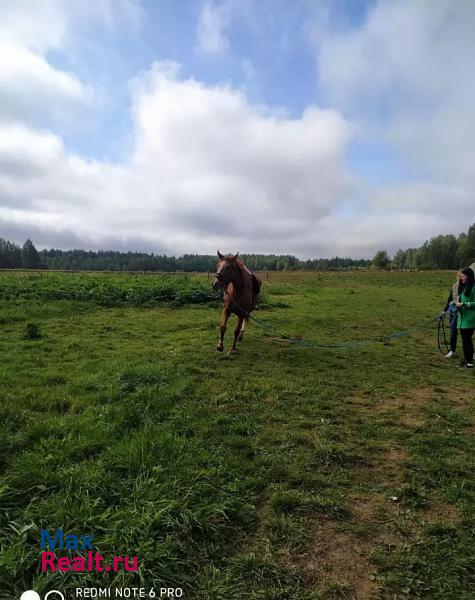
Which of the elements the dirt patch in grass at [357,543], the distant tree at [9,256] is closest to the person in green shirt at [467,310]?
the dirt patch in grass at [357,543]

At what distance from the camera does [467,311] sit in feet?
27.8

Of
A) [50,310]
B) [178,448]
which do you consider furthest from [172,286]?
[178,448]

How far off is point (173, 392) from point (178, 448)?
1905mm

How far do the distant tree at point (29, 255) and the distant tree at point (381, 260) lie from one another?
10379cm

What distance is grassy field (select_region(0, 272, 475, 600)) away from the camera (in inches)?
102

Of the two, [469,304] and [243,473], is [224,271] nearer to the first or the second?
[243,473]

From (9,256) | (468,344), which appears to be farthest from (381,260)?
(9,256)

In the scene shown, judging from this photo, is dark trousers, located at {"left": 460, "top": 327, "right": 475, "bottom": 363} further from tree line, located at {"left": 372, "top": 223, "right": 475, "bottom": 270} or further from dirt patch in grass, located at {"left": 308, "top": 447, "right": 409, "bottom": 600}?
tree line, located at {"left": 372, "top": 223, "right": 475, "bottom": 270}

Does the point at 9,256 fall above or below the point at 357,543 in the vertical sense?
above

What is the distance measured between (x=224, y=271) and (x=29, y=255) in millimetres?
113550

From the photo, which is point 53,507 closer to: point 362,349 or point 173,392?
point 173,392

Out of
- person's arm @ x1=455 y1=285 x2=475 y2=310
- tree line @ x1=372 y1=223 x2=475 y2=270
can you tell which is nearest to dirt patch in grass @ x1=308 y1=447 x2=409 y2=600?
person's arm @ x1=455 y1=285 x2=475 y2=310

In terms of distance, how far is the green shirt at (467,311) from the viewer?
840cm

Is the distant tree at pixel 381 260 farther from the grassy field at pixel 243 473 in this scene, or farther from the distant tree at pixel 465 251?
the grassy field at pixel 243 473
